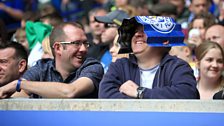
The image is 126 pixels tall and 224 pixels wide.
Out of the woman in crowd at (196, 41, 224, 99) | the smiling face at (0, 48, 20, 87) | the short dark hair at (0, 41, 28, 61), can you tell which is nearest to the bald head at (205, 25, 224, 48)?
the woman in crowd at (196, 41, 224, 99)

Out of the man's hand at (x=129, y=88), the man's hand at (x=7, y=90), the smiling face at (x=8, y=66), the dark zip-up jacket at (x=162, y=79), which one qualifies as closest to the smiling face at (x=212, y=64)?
the dark zip-up jacket at (x=162, y=79)

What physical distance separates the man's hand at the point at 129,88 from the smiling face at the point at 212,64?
1.86 meters

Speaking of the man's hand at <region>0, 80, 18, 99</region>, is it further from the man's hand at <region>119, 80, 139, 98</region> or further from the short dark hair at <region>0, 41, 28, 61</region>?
the man's hand at <region>119, 80, 139, 98</region>

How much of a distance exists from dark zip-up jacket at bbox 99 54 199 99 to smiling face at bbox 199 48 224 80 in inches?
62.9

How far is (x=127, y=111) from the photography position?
467cm

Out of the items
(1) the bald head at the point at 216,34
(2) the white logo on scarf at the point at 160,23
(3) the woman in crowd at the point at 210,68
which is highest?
(2) the white logo on scarf at the point at 160,23

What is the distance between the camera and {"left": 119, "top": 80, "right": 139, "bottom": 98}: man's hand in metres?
5.18

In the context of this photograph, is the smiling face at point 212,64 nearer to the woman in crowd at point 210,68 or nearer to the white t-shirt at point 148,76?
the woman in crowd at point 210,68

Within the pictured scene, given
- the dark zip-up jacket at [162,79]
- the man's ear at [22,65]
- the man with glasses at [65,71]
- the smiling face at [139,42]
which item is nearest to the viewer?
the dark zip-up jacket at [162,79]

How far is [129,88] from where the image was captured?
5.21 metres

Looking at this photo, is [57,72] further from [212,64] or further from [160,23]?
[212,64]

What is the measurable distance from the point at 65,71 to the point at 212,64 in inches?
65.7

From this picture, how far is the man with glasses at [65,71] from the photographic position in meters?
5.65

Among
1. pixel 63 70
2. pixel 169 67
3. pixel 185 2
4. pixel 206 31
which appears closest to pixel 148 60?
pixel 169 67
